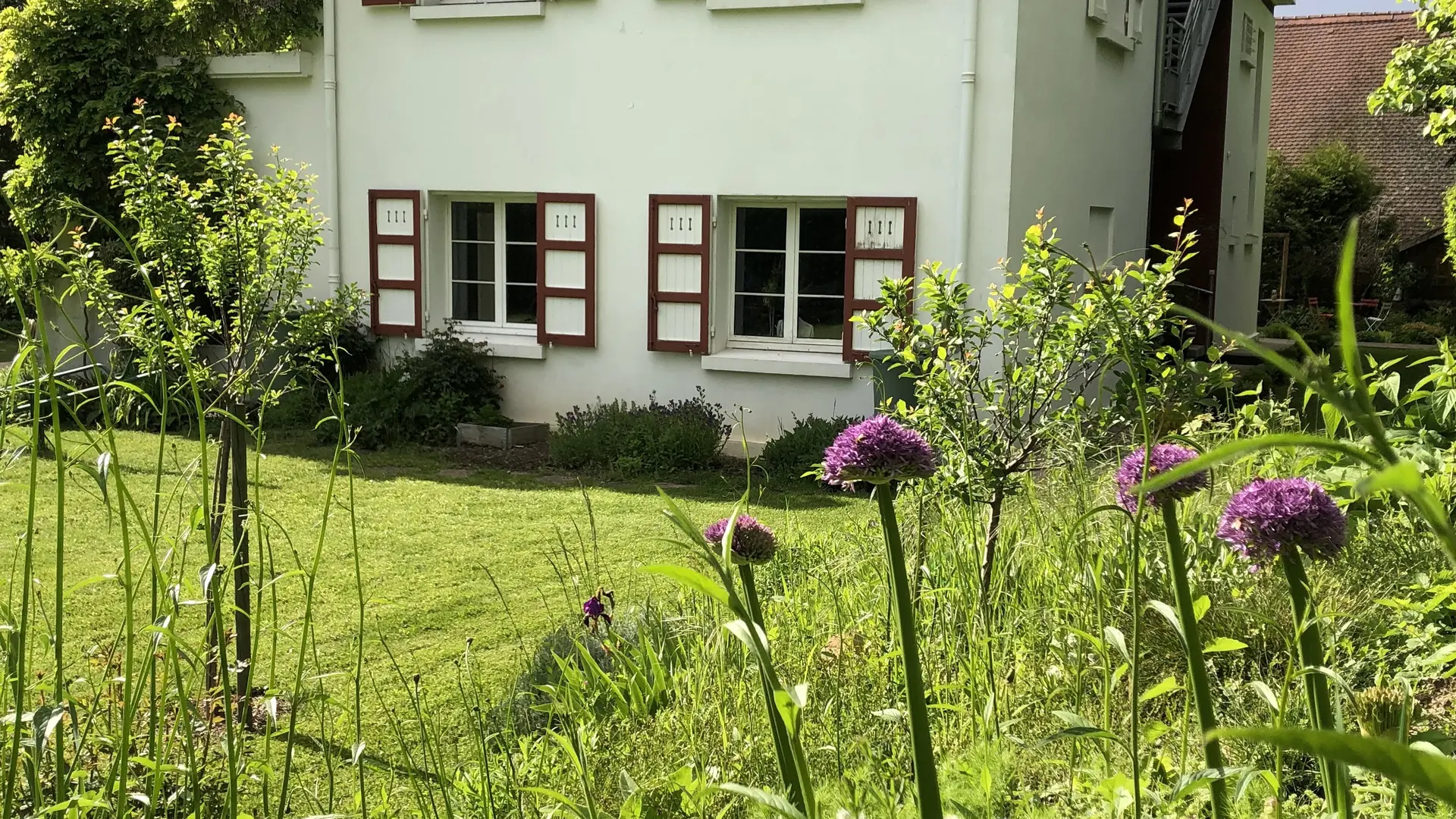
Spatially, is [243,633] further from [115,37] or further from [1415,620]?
[115,37]

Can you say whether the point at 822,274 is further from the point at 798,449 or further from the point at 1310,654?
the point at 1310,654

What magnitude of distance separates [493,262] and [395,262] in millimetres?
822

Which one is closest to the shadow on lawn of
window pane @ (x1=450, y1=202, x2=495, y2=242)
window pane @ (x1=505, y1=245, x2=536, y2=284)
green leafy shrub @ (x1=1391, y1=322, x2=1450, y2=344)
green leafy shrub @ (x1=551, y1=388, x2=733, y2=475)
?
green leafy shrub @ (x1=551, y1=388, x2=733, y2=475)

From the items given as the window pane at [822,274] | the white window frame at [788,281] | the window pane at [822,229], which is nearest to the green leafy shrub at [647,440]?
the white window frame at [788,281]

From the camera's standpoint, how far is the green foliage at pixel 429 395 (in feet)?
31.5

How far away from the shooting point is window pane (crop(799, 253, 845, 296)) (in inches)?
373

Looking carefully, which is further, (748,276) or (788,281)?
(748,276)

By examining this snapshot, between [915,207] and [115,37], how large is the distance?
7235mm

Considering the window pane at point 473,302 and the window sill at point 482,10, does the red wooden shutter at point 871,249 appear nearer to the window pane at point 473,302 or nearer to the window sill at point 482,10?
the window sill at point 482,10

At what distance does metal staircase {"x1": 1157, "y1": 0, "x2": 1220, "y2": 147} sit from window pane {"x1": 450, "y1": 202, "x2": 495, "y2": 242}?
672 cm

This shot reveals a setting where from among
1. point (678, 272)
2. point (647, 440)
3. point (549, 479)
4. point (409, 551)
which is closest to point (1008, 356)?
point (409, 551)

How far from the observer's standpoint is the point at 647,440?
8.80 m

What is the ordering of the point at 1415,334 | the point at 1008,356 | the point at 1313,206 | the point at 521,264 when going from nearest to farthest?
the point at 1008,356 → the point at 521,264 → the point at 1415,334 → the point at 1313,206

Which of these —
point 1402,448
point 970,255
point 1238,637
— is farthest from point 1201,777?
point 970,255
